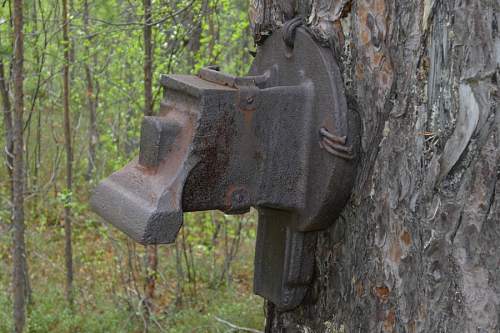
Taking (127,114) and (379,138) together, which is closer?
(379,138)

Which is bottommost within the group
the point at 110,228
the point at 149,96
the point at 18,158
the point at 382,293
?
the point at 110,228

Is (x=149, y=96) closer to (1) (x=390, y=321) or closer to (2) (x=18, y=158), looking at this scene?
(2) (x=18, y=158)

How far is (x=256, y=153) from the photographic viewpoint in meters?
1.09

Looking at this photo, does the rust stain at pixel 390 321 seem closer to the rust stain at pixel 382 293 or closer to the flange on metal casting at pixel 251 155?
the rust stain at pixel 382 293

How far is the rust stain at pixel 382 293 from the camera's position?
98cm

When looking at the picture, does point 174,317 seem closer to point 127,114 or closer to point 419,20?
point 127,114

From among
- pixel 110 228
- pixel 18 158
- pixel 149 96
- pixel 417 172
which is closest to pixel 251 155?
pixel 417 172

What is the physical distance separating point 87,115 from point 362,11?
32.2 feet

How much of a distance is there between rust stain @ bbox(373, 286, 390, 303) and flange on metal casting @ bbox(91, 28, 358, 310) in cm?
16

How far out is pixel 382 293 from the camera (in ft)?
3.24

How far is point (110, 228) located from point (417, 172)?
6.70 m

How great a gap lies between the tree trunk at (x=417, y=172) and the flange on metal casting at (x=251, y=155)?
0.04 m

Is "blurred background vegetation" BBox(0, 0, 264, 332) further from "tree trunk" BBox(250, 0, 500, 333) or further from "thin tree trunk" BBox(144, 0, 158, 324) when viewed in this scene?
"tree trunk" BBox(250, 0, 500, 333)

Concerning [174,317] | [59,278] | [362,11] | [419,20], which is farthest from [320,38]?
[59,278]
